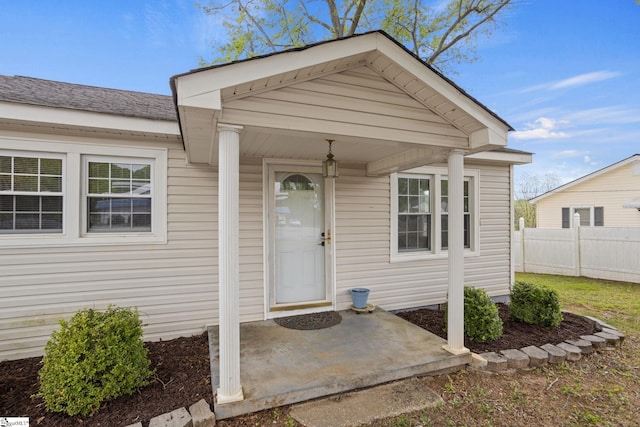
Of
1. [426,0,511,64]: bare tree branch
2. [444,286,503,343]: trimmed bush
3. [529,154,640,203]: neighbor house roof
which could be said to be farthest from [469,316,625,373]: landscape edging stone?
[529,154,640,203]: neighbor house roof

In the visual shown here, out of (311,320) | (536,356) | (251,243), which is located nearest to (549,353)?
(536,356)

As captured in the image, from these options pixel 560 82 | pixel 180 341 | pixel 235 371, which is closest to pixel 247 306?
pixel 180 341

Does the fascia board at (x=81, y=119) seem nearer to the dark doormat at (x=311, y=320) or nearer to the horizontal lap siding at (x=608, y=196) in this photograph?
the dark doormat at (x=311, y=320)

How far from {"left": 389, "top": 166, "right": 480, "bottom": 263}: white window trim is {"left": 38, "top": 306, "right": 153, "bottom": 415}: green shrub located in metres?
3.76

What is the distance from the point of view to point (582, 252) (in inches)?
338

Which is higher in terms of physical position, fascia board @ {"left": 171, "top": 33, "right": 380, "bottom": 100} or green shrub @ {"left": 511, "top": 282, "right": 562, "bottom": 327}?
fascia board @ {"left": 171, "top": 33, "right": 380, "bottom": 100}

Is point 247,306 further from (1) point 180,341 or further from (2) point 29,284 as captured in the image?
(2) point 29,284

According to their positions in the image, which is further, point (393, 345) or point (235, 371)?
point (393, 345)

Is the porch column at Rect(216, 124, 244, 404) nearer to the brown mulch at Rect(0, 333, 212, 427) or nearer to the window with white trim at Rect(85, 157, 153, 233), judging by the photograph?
the brown mulch at Rect(0, 333, 212, 427)

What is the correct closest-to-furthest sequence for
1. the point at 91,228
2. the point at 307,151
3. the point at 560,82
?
the point at 91,228 → the point at 307,151 → the point at 560,82

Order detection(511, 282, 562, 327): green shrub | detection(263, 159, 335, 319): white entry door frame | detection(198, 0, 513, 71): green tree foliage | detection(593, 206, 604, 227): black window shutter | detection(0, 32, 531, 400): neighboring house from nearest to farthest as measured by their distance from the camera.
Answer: detection(0, 32, 531, 400): neighboring house < detection(511, 282, 562, 327): green shrub < detection(263, 159, 335, 319): white entry door frame < detection(198, 0, 513, 71): green tree foliage < detection(593, 206, 604, 227): black window shutter

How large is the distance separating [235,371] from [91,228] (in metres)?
2.74

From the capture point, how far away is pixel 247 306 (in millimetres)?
4207

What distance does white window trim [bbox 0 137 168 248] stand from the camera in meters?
3.41
